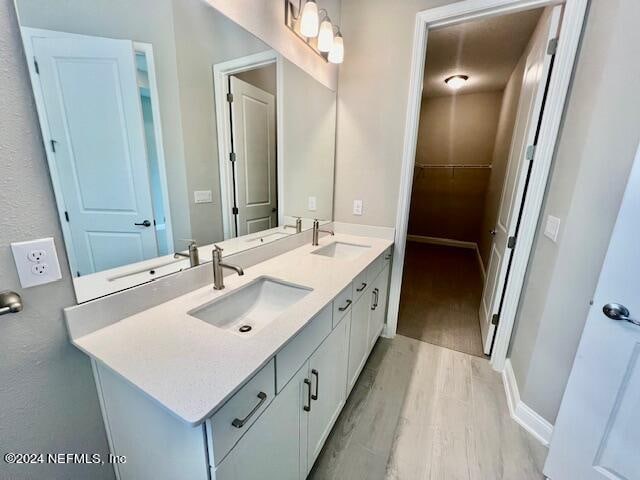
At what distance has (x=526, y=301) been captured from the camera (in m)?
1.73

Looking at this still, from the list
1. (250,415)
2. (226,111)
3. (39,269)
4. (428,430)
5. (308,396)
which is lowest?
(428,430)

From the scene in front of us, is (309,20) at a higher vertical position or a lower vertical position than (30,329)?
higher

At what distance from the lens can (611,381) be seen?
1.03 meters

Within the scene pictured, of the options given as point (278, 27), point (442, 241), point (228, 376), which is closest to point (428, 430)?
point (228, 376)

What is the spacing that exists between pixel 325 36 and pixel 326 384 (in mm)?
2060

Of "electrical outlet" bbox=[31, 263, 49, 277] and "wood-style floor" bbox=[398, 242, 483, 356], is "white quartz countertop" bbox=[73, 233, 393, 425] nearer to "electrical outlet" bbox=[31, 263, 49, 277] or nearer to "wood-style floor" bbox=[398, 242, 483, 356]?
"electrical outlet" bbox=[31, 263, 49, 277]

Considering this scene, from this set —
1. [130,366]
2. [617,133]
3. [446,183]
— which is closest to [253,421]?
[130,366]

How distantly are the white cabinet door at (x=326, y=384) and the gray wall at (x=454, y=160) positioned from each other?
4453mm

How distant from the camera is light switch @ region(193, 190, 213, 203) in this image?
1.23m

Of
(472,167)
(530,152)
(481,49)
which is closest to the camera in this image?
(530,152)

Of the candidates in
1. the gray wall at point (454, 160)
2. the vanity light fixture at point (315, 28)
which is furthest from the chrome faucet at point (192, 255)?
the gray wall at point (454, 160)

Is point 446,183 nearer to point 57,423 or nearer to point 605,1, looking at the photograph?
point 605,1

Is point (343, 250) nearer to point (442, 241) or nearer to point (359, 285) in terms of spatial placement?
point (359, 285)

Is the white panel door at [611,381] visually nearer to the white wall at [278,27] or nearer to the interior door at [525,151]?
the interior door at [525,151]
